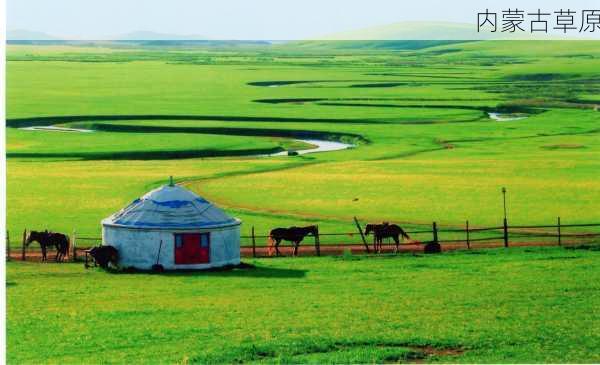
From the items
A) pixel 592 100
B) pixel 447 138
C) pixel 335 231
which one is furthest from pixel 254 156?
pixel 592 100

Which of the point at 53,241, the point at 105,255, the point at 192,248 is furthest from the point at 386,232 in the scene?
the point at 53,241

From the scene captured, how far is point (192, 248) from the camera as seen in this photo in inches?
1326

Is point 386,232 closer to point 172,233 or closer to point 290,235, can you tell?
point 290,235

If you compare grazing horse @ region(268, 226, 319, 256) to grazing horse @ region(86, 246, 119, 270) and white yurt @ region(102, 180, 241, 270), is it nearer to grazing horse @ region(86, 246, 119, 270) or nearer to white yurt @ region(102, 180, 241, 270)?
white yurt @ region(102, 180, 241, 270)

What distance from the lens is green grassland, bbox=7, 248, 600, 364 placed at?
23.0m

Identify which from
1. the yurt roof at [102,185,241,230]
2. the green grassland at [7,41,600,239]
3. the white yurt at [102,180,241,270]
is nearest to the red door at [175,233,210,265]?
the white yurt at [102,180,241,270]

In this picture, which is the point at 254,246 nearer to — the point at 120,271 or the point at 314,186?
the point at 120,271

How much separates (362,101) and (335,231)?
232 ft

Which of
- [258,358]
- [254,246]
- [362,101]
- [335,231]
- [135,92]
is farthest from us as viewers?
[135,92]

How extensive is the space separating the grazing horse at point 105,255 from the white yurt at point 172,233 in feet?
0.47

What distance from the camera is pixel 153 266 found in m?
33.6

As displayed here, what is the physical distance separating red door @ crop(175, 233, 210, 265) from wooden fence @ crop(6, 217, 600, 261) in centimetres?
357

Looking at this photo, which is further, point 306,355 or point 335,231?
point 335,231

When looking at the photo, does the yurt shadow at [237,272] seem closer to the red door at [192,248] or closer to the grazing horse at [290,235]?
the red door at [192,248]
